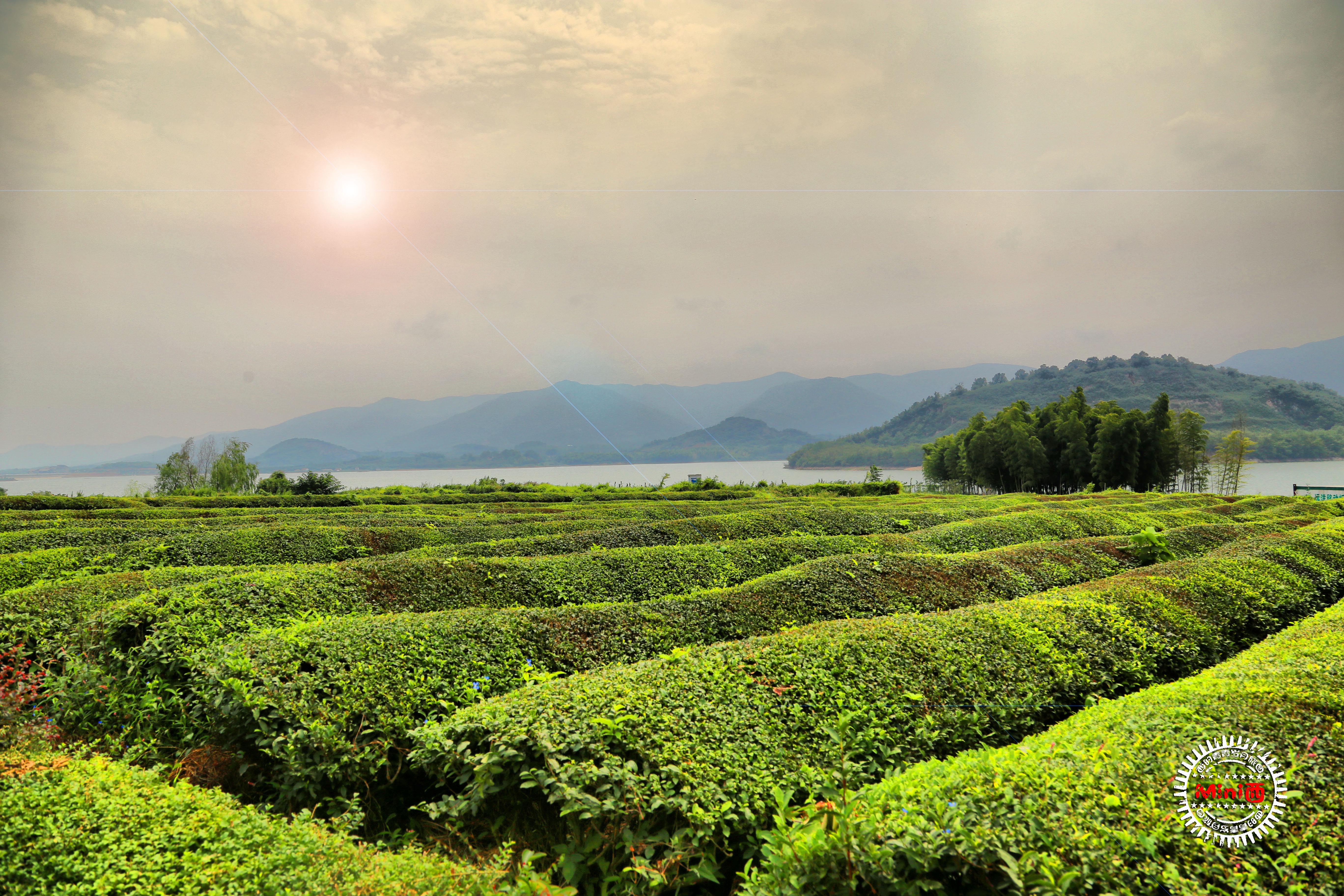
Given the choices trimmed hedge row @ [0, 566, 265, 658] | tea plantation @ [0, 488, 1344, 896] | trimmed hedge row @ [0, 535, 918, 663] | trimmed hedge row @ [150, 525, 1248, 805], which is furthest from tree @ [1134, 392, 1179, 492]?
trimmed hedge row @ [0, 566, 265, 658]

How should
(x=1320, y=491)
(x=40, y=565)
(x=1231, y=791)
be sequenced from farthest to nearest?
(x=1320, y=491)
(x=40, y=565)
(x=1231, y=791)

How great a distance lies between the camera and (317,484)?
29.7 m

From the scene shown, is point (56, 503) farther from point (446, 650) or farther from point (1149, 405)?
point (1149, 405)

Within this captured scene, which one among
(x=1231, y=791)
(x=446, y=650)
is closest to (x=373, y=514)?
(x=446, y=650)

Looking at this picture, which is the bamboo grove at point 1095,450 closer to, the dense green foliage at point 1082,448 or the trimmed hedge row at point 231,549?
the dense green foliage at point 1082,448

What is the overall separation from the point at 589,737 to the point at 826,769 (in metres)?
1.57

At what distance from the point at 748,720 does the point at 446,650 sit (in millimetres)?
2902

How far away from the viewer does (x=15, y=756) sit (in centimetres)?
410

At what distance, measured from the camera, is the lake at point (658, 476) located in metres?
40.0

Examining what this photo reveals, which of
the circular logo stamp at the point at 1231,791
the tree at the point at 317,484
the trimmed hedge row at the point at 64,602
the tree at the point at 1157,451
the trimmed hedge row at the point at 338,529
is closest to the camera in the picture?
the circular logo stamp at the point at 1231,791

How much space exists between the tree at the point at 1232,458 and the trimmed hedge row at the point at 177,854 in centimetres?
5940

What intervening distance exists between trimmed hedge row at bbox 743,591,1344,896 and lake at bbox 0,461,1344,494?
32160 mm

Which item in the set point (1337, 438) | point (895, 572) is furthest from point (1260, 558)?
point (1337, 438)

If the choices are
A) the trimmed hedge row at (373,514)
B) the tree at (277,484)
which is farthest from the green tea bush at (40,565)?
the tree at (277,484)
